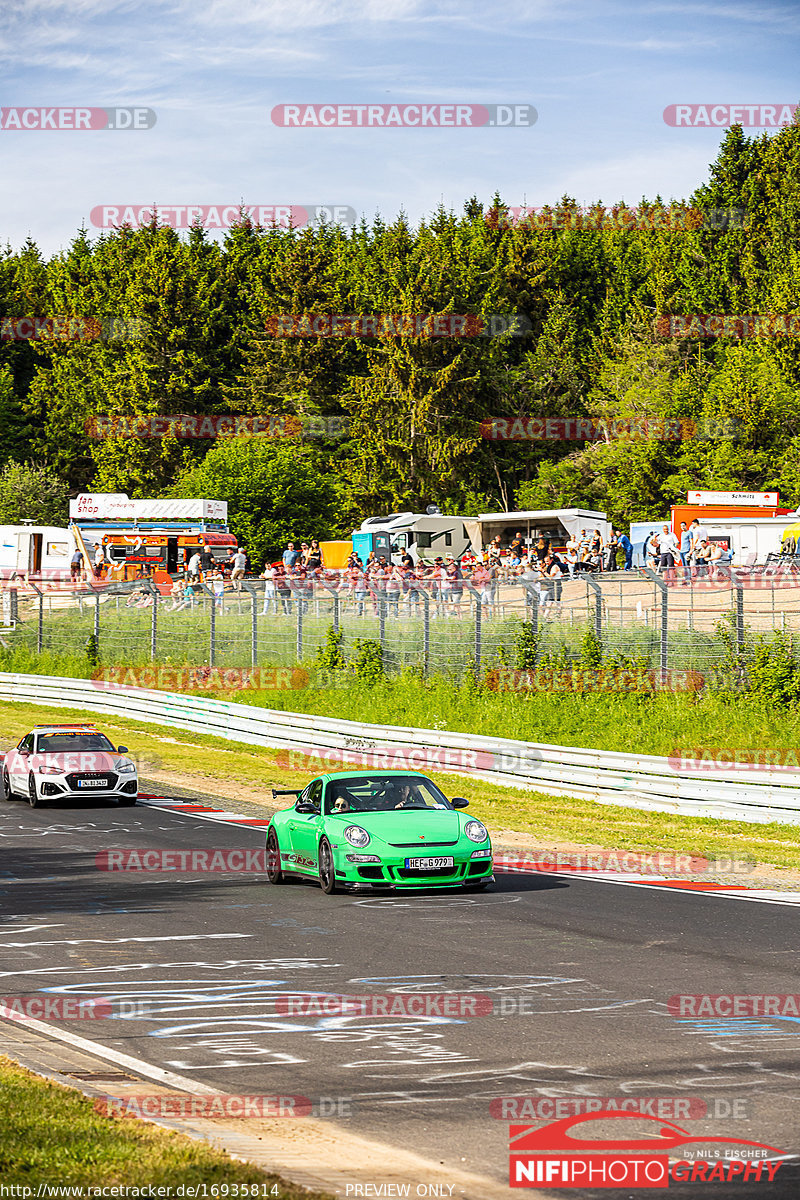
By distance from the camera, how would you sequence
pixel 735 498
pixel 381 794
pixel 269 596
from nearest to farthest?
pixel 381 794 < pixel 269 596 < pixel 735 498

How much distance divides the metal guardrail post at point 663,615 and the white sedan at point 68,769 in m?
9.68

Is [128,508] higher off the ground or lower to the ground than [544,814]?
higher

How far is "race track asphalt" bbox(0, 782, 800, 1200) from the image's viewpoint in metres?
7.24

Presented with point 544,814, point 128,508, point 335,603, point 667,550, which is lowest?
point 544,814

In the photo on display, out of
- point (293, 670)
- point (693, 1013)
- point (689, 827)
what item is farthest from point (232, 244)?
point (693, 1013)

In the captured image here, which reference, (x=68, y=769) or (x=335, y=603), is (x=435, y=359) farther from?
(x=68, y=769)

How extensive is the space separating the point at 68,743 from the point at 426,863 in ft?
40.4

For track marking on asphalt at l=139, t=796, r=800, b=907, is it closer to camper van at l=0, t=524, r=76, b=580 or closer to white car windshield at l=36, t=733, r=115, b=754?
white car windshield at l=36, t=733, r=115, b=754

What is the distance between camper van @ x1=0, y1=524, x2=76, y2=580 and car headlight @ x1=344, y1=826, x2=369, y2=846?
4072 cm

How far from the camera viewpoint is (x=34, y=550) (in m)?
55.5

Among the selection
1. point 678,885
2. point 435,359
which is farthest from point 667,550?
point 435,359

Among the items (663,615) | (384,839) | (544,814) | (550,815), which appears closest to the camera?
(384,839)

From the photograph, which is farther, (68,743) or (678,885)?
(68,743)

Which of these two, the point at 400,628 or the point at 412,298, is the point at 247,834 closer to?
the point at 400,628
